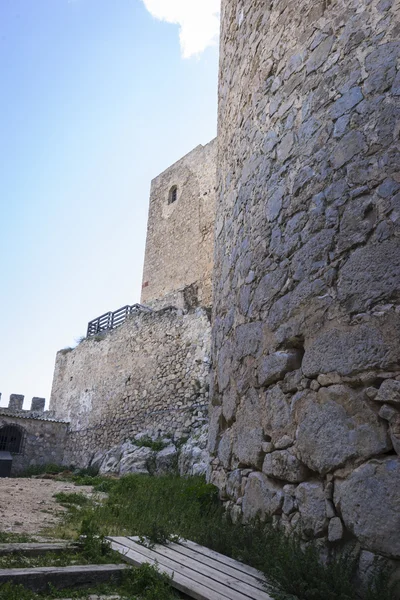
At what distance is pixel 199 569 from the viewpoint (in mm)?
2635

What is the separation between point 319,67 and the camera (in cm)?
339

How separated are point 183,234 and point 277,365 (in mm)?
16054

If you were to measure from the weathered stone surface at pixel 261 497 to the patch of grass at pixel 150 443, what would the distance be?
798 centimetres

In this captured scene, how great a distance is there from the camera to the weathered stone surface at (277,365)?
308cm

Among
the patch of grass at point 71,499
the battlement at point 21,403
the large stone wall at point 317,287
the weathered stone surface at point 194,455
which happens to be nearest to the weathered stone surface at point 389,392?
the large stone wall at point 317,287

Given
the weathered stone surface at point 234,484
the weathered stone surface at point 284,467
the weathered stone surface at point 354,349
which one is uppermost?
the weathered stone surface at point 354,349

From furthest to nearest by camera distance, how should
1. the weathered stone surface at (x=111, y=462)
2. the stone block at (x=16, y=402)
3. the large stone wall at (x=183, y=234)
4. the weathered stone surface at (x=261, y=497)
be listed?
the stone block at (x=16, y=402), the large stone wall at (x=183, y=234), the weathered stone surface at (x=111, y=462), the weathered stone surface at (x=261, y=497)

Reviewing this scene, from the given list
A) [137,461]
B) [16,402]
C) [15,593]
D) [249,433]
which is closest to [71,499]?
[249,433]

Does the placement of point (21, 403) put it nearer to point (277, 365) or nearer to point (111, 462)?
point (111, 462)

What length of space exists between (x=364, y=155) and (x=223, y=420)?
2.31 m

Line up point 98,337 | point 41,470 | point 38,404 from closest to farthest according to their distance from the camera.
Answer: point 41,470
point 98,337
point 38,404

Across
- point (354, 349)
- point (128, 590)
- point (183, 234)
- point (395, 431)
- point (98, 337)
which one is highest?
point (183, 234)

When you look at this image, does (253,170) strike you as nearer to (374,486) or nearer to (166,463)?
(374,486)

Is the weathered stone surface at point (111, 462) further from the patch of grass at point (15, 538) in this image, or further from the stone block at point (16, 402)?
the stone block at point (16, 402)
